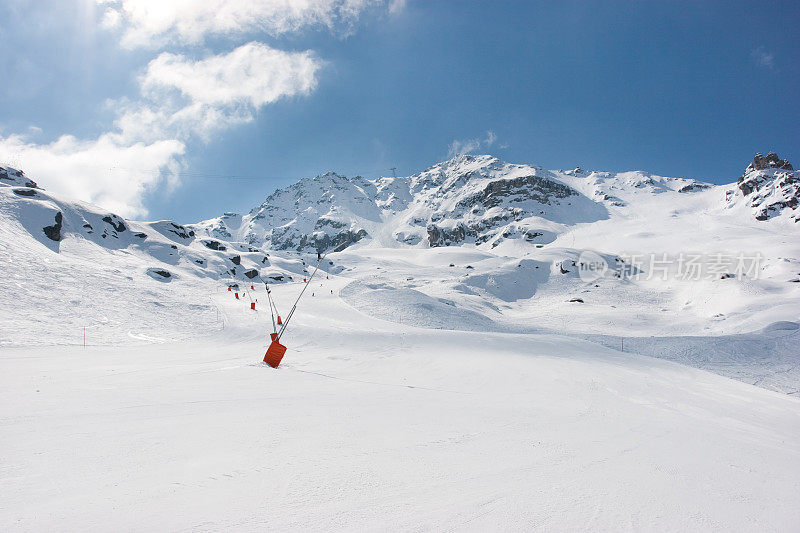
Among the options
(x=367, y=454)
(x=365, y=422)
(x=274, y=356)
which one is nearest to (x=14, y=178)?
(x=274, y=356)

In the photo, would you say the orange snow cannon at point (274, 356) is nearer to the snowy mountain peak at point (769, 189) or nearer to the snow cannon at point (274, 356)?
the snow cannon at point (274, 356)

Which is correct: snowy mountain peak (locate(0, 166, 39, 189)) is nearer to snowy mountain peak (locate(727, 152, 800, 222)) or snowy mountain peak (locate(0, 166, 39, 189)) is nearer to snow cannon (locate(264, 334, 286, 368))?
snow cannon (locate(264, 334, 286, 368))

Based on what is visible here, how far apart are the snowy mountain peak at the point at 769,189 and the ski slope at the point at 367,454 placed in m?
138

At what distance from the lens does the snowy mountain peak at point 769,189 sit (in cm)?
10469

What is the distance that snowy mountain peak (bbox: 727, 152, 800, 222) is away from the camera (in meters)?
105

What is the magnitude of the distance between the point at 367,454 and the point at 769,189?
16490cm

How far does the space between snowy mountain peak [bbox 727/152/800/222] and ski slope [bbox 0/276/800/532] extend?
138107 millimetres

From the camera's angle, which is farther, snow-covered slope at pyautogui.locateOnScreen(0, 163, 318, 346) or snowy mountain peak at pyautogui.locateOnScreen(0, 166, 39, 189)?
snowy mountain peak at pyautogui.locateOnScreen(0, 166, 39, 189)

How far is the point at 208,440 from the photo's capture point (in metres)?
4.53

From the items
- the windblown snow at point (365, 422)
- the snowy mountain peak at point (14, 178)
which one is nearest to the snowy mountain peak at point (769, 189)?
the windblown snow at point (365, 422)

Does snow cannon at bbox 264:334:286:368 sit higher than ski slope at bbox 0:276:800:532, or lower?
lower

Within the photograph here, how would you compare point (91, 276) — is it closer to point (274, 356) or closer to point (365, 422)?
point (274, 356)

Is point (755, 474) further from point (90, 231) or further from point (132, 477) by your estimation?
point (90, 231)

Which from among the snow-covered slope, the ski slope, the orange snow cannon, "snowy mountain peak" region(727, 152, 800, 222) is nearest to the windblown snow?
the ski slope
